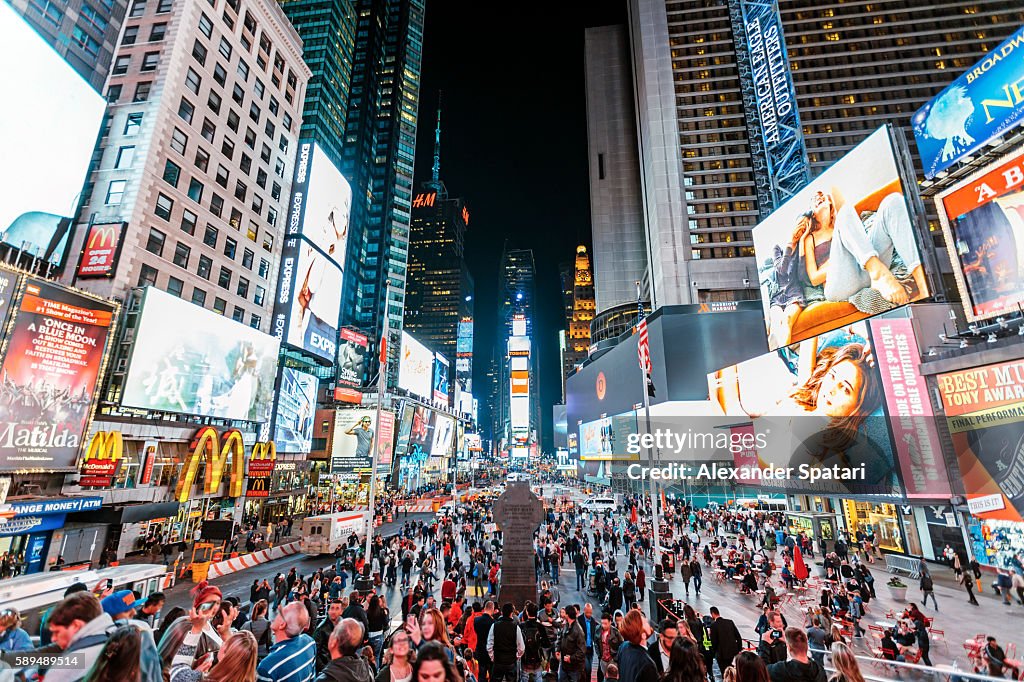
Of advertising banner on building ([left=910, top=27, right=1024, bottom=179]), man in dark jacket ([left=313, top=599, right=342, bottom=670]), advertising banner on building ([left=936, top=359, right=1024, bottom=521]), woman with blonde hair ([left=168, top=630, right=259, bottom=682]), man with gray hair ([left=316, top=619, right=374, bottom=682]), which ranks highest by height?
advertising banner on building ([left=910, top=27, right=1024, bottom=179])

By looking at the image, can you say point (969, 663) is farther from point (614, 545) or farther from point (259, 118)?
point (259, 118)

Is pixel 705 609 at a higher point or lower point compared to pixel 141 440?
lower

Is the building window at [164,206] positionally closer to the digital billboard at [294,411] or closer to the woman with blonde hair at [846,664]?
the digital billboard at [294,411]

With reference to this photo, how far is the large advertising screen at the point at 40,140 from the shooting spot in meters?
21.6

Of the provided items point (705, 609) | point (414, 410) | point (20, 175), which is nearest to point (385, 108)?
point (414, 410)

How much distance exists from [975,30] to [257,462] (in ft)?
369

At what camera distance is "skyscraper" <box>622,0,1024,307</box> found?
2689 inches

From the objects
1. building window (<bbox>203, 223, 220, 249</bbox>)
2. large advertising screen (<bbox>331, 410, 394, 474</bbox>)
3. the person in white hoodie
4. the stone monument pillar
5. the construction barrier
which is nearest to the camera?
the person in white hoodie

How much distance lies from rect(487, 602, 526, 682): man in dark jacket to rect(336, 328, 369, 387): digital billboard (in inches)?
1958

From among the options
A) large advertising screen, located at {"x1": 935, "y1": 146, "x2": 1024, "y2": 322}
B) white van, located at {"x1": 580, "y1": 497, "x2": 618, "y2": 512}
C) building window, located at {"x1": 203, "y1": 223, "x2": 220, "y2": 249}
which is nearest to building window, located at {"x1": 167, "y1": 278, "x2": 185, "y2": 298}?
building window, located at {"x1": 203, "y1": 223, "x2": 220, "y2": 249}

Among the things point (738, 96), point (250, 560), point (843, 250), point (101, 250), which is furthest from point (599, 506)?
point (738, 96)

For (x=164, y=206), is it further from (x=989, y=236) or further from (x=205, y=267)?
(x=989, y=236)

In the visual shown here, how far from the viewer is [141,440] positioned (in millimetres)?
26062

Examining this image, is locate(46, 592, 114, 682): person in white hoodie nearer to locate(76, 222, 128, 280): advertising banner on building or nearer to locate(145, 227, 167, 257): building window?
locate(76, 222, 128, 280): advertising banner on building
